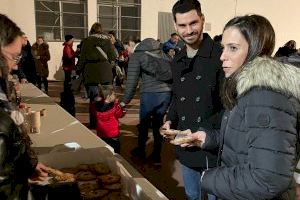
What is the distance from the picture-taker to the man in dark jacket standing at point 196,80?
1.95 m

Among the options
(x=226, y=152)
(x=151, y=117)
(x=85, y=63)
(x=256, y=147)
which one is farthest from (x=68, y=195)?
(x=85, y=63)

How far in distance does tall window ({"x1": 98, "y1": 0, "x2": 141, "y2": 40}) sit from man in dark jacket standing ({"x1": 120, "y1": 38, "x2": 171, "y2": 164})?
26.1 feet

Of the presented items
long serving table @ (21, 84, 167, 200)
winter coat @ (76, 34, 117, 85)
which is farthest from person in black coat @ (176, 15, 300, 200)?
winter coat @ (76, 34, 117, 85)

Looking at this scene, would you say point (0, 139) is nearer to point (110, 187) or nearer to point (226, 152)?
point (226, 152)

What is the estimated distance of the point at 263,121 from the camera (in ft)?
3.29

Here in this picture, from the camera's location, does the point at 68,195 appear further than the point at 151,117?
No

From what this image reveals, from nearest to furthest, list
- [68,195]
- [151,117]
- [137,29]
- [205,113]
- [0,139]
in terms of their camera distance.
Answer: [0,139] → [68,195] → [205,113] → [151,117] → [137,29]

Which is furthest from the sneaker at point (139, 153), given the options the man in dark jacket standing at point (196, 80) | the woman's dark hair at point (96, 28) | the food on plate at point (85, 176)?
the food on plate at point (85, 176)

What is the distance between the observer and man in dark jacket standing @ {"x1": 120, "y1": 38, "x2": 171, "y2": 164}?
3775mm

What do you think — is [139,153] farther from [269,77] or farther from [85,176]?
[269,77]

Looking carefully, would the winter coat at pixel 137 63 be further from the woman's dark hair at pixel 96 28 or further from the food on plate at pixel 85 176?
the food on plate at pixel 85 176

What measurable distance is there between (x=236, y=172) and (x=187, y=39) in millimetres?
1107

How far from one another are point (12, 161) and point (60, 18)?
10551 mm

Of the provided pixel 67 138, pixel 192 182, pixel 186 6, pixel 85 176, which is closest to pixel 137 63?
pixel 67 138
